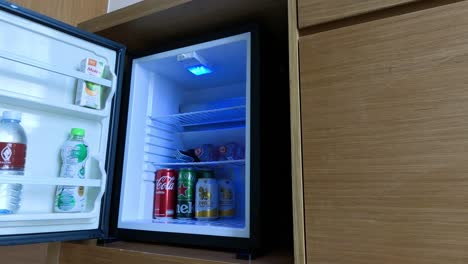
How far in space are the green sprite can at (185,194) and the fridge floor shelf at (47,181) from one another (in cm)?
28

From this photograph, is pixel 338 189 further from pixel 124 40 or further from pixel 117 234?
pixel 124 40

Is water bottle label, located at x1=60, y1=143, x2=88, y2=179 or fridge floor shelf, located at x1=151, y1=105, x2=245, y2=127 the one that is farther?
fridge floor shelf, located at x1=151, y1=105, x2=245, y2=127

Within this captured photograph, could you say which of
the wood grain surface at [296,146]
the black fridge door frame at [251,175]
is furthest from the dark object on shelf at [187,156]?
the wood grain surface at [296,146]

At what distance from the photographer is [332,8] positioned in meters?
0.67

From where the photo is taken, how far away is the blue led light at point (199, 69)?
1092 millimetres

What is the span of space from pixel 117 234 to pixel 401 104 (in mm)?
875

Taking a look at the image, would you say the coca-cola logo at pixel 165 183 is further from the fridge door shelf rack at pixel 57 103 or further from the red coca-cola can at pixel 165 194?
the fridge door shelf rack at pixel 57 103

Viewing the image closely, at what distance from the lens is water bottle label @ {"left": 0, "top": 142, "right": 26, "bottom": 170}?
755 millimetres

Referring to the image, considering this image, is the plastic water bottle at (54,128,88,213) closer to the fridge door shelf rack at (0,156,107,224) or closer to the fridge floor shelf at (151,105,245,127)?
the fridge door shelf rack at (0,156,107,224)

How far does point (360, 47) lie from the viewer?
2.07 feet

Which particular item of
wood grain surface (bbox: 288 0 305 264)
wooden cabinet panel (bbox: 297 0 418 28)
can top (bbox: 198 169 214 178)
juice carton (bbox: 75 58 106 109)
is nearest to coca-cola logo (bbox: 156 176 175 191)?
can top (bbox: 198 169 214 178)

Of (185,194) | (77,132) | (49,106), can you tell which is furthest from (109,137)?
(185,194)

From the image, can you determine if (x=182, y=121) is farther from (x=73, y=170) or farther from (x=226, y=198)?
(x=73, y=170)

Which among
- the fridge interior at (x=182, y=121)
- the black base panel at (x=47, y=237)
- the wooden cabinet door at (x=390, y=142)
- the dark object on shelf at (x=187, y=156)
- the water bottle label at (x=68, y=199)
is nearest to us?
the wooden cabinet door at (x=390, y=142)
